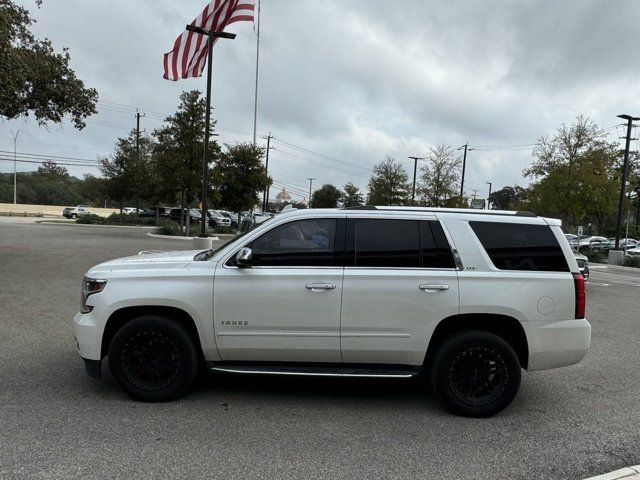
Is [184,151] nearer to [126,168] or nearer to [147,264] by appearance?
[126,168]

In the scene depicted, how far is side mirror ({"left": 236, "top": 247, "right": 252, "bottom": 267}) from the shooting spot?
14.0 feet

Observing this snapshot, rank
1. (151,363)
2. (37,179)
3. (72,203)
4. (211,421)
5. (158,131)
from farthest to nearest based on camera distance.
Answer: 1. (37,179)
2. (72,203)
3. (158,131)
4. (151,363)
5. (211,421)

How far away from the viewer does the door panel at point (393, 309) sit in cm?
432

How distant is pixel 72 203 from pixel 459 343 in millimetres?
A: 100980

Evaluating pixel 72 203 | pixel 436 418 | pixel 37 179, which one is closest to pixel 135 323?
pixel 436 418

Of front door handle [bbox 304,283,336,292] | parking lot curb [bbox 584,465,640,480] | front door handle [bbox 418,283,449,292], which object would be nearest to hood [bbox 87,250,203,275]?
front door handle [bbox 304,283,336,292]

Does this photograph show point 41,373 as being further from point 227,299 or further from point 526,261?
point 526,261

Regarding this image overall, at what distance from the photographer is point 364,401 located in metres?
4.70

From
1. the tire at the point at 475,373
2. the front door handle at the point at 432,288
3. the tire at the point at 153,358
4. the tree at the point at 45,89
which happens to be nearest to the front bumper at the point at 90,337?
the tire at the point at 153,358

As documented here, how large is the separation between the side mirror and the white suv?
0.06 feet

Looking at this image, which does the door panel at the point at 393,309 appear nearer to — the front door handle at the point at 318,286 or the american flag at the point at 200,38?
the front door handle at the point at 318,286

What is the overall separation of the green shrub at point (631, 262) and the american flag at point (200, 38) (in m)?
23.1

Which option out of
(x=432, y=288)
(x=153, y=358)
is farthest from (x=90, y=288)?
(x=432, y=288)

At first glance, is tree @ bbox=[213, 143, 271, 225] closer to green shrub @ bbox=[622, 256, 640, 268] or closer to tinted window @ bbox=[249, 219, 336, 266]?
green shrub @ bbox=[622, 256, 640, 268]
